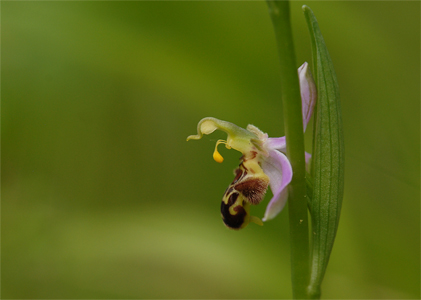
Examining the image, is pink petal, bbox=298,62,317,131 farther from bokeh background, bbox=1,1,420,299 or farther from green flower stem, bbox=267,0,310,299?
bokeh background, bbox=1,1,420,299

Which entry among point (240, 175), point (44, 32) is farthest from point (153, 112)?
point (240, 175)

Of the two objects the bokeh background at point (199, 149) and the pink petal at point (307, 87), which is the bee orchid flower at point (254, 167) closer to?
the pink petal at point (307, 87)

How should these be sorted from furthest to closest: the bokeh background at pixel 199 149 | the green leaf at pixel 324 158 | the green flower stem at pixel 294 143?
the bokeh background at pixel 199 149, the green leaf at pixel 324 158, the green flower stem at pixel 294 143

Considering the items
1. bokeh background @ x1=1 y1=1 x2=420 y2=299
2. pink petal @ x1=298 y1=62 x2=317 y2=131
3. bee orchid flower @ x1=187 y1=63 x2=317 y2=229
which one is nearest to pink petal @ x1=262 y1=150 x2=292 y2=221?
bee orchid flower @ x1=187 y1=63 x2=317 y2=229

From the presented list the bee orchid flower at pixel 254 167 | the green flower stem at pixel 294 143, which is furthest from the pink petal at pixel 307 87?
the green flower stem at pixel 294 143

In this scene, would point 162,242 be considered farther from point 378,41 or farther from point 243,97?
point 378,41

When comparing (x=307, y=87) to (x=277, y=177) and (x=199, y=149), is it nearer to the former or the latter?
(x=277, y=177)
